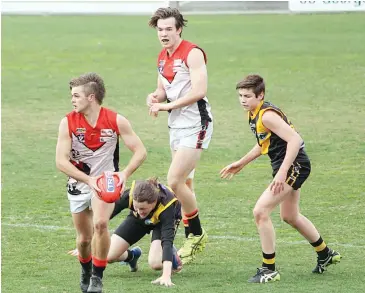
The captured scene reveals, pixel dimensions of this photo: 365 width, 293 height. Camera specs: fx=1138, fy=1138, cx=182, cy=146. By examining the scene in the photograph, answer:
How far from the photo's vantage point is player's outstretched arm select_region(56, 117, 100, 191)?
8311 millimetres

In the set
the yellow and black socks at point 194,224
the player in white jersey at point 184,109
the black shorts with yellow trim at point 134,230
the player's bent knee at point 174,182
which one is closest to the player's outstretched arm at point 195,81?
the player in white jersey at point 184,109

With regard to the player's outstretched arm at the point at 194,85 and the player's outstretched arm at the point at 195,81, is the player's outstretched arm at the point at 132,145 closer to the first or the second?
the player's outstretched arm at the point at 194,85

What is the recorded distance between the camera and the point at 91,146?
8.57m

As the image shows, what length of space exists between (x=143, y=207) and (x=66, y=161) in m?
0.78

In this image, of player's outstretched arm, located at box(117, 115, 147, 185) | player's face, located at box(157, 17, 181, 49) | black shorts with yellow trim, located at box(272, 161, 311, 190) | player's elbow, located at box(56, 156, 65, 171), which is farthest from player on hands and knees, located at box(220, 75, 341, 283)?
player's elbow, located at box(56, 156, 65, 171)

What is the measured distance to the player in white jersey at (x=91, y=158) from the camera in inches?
330

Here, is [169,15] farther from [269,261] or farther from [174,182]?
[269,261]

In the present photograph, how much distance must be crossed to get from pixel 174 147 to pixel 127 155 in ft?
19.0

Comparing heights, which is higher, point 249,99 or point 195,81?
point 195,81

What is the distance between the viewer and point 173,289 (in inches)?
334

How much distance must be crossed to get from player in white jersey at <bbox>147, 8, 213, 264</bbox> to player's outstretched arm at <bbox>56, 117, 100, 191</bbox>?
4.81ft

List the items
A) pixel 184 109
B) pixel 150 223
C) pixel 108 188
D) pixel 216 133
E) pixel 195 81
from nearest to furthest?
pixel 108 188 < pixel 150 223 < pixel 195 81 < pixel 184 109 < pixel 216 133

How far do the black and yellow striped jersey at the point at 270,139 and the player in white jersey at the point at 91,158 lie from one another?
99 cm

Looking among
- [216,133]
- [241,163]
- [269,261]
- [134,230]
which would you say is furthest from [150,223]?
[216,133]
